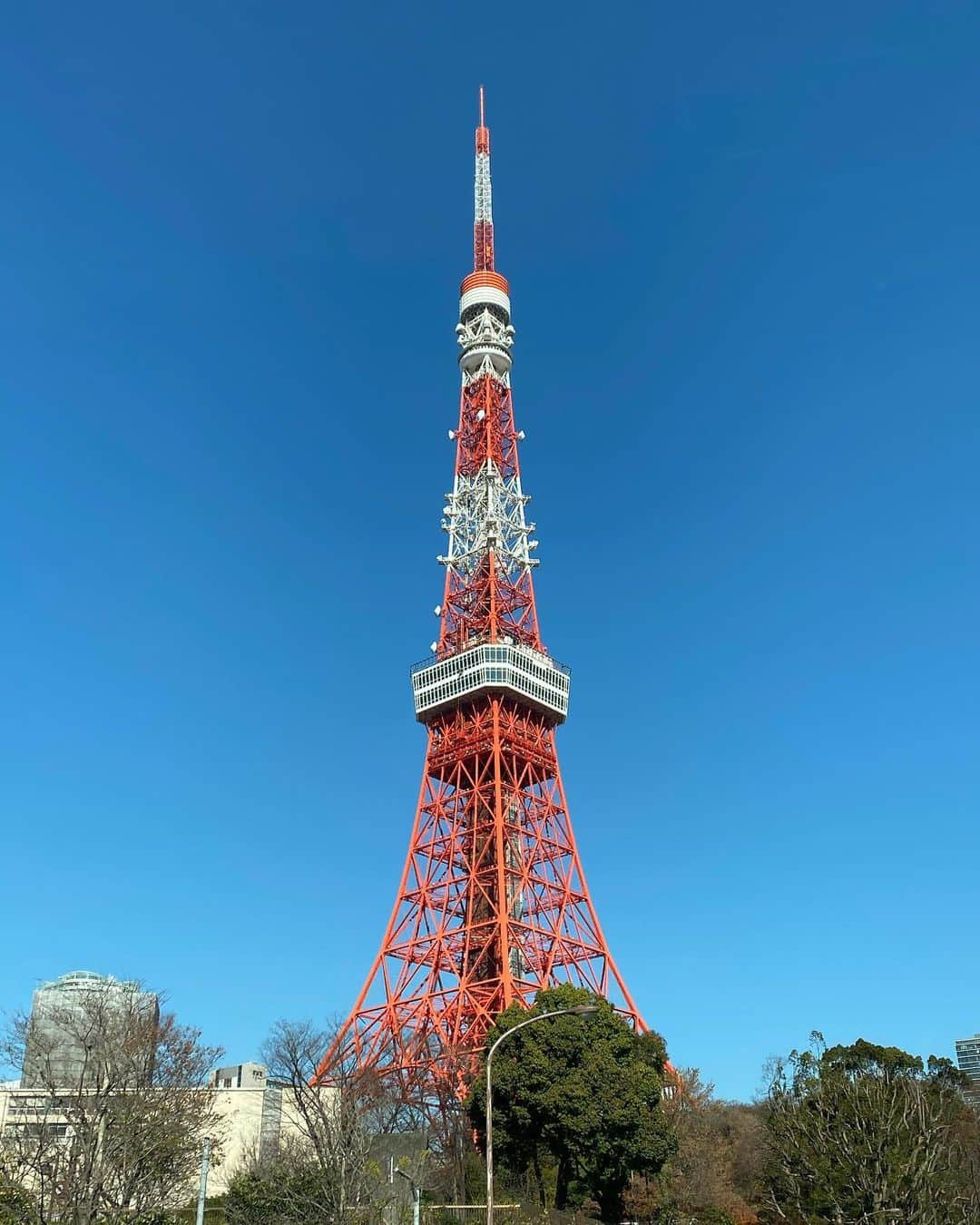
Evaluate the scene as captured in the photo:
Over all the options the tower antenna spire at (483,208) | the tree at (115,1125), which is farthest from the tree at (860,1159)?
the tower antenna spire at (483,208)

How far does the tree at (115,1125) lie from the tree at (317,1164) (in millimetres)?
2406

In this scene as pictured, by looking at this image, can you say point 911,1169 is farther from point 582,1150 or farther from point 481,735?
point 481,735

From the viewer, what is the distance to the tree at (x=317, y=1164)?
28688 mm

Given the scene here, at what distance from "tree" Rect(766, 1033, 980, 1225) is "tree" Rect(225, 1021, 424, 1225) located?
11.2 m

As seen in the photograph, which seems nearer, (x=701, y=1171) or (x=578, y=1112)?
(x=578, y=1112)

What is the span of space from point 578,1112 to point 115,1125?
14.7 m

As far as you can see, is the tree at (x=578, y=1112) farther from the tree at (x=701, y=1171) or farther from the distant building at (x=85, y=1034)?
the distant building at (x=85, y=1034)

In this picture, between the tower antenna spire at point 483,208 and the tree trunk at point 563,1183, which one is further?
the tower antenna spire at point 483,208

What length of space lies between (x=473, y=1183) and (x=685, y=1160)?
37.1 ft

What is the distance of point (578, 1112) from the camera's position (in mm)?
35625

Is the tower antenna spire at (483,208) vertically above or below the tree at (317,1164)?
above

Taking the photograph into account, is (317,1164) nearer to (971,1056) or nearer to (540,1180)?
(540,1180)

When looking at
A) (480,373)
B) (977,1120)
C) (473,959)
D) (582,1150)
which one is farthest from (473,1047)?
(480,373)

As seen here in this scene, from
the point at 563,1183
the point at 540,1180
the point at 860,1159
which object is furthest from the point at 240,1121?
the point at 860,1159
